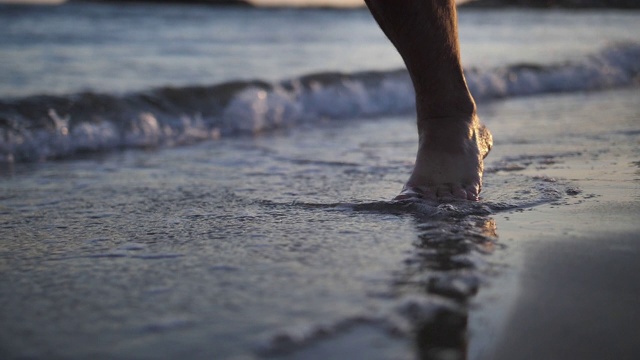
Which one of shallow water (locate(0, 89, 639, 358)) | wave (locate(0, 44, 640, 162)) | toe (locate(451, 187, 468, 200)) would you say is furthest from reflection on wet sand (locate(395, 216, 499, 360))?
wave (locate(0, 44, 640, 162))

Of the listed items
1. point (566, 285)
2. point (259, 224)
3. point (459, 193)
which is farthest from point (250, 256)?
point (459, 193)

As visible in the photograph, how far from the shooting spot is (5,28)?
16219 millimetres

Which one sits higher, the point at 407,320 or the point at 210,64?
the point at 210,64

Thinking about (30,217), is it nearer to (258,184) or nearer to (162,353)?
(258,184)

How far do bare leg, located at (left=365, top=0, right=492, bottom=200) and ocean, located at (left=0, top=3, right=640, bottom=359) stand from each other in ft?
0.44

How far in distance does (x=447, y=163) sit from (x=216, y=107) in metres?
3.74

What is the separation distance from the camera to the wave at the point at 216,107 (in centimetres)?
417

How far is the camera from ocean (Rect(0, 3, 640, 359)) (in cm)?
107

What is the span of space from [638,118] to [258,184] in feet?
7.97

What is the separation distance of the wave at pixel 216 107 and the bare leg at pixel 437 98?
2.24 m

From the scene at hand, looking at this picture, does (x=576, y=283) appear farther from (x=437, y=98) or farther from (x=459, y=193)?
(x=437, y=98)

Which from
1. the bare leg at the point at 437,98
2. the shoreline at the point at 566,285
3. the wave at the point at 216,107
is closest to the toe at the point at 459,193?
the bare leg at the point at 437,98

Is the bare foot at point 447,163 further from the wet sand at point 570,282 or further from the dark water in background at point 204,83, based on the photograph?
the dark water in background at point 204,83

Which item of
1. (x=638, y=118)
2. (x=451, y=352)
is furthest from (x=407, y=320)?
(x=638, y=118)
